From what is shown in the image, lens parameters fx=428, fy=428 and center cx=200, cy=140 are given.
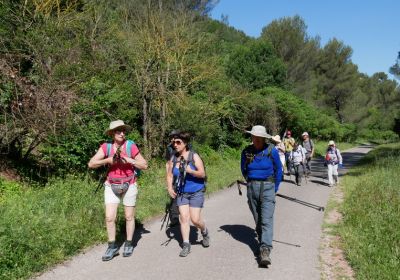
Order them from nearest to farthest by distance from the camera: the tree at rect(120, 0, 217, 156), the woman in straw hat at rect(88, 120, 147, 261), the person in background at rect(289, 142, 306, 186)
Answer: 1. the woman in straw hat at rect(88, 120, 147, 261)
2. the person in background at rect(289, 142, 306, 186)
3. the tree at rect(120, 0, 217, 156)

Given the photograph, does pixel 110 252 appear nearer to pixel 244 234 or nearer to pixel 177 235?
pixel 177 235

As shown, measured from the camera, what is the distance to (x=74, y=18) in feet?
54.3

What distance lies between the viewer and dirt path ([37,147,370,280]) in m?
5.49

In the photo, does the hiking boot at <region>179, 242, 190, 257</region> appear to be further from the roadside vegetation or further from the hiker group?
the roadside vegetation

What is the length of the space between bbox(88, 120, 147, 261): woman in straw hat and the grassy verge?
0.76 metres

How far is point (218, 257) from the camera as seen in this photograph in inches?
244

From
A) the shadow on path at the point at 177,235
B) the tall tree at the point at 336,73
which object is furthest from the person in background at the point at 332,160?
the tall tree at the point at 336,73

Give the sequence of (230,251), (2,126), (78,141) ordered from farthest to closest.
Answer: (78,141) < (2,126) < (230,251)

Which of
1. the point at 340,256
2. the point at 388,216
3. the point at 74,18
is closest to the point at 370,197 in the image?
the point at 388,216

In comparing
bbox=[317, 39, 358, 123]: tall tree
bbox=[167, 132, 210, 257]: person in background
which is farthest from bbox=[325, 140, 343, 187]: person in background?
bbox=[317, 39, 358, 123]: tall tree

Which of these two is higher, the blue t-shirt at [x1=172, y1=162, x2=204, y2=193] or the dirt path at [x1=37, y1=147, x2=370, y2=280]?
the blue t-shirt at [x1=172, y1=162, x2=204, y2=193]

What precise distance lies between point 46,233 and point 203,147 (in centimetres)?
1596

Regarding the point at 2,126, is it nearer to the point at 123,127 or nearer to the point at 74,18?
the point at 123,127

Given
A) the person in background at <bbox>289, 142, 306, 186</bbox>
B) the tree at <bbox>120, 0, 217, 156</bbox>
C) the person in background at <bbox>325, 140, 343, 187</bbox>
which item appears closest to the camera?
the person in background at <bbox>289, 142, 306, 186</bbox>
